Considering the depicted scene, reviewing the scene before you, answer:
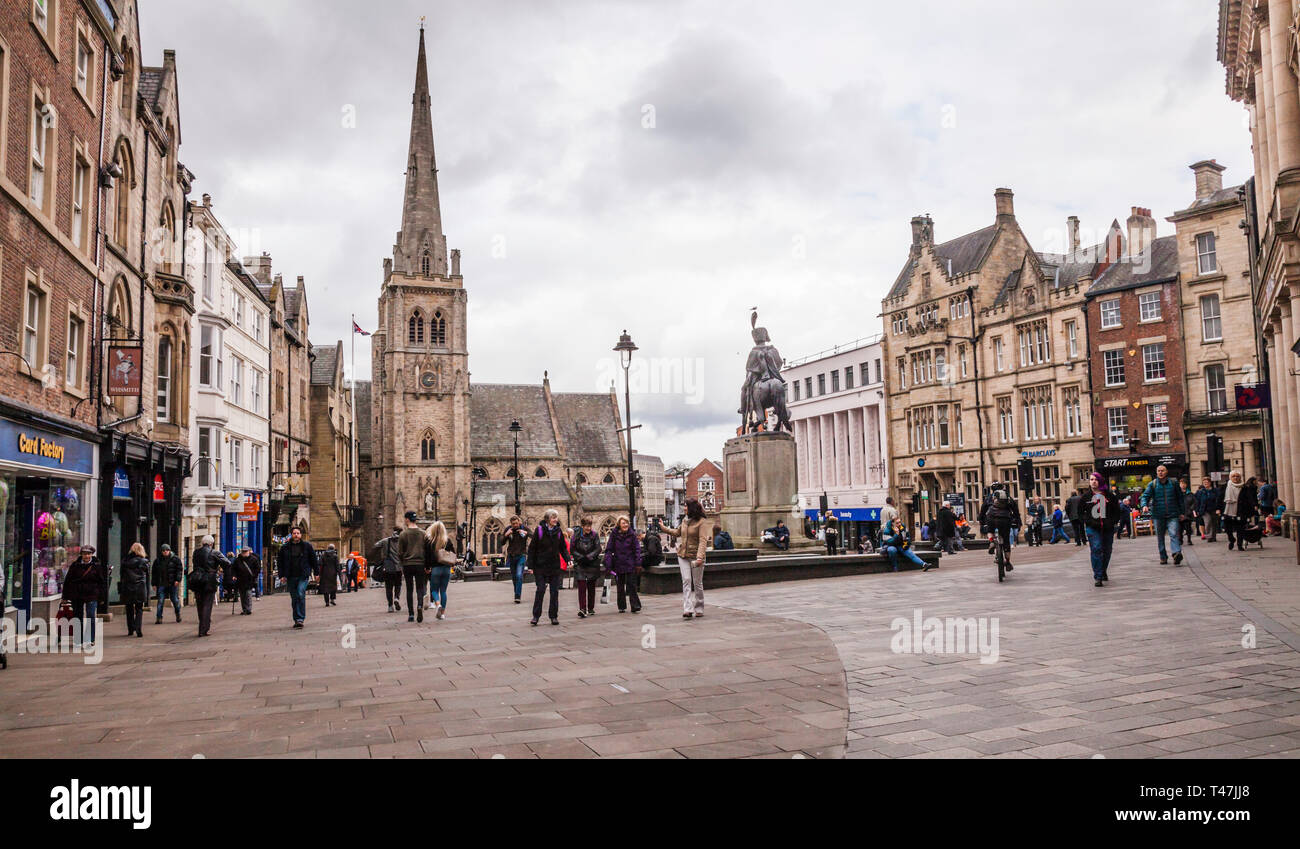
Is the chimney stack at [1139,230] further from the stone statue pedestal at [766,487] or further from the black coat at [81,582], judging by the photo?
the black coat at [81,582]

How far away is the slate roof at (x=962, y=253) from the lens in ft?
171

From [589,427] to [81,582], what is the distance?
78.9 m

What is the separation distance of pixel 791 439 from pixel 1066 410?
85.8 feet

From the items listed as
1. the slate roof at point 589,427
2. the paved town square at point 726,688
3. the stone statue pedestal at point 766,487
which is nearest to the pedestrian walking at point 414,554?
the paved town square at point 726,688

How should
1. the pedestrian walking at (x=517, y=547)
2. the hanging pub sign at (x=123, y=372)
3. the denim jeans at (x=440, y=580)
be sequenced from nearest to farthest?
the denim jeans at (x=440, y=580), the pedestrian walking at (x=517, y=547), the hanging pub sign at (x=123, y=372)

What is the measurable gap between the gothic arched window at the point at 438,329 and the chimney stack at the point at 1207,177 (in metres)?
54.5

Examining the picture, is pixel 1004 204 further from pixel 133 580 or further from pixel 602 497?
pixel 133 580

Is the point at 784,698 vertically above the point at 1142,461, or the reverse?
the point at 1142,461

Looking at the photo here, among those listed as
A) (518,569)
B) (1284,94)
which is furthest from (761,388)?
(1284,94)

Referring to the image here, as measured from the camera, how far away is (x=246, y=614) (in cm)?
2055

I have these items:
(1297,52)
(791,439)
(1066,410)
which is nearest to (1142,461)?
(1066,410)

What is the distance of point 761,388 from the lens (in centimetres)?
2523
